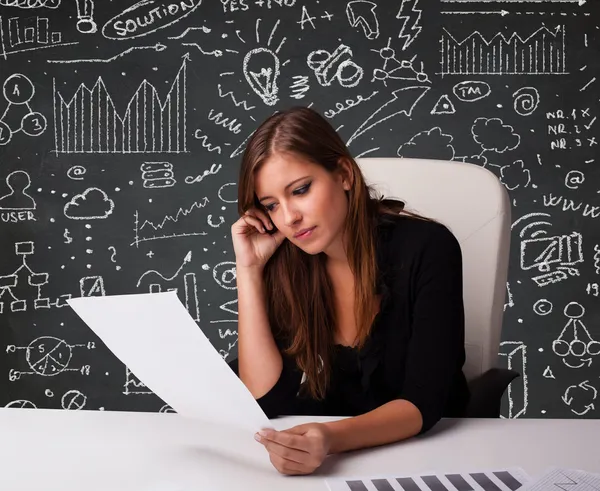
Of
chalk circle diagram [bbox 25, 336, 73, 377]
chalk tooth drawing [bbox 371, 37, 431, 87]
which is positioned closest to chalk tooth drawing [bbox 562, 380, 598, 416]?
chalk tooth drawing [bbox 371, 37, 431, 87]

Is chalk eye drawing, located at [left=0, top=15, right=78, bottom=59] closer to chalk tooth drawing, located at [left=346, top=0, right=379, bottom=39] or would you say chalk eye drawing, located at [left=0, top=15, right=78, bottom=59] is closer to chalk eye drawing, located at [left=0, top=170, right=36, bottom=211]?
chalk eye drawing, located at [left=0, top=170, right=36, bottom=211]

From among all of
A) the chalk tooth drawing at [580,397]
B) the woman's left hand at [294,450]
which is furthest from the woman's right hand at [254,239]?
the chalk tooth drawing at [580,397]

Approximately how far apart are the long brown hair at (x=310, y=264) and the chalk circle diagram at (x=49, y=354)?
192 cm

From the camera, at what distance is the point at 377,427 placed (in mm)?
1134

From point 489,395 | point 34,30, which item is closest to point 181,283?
point 34,30

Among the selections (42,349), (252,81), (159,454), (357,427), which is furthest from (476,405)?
(42,349)

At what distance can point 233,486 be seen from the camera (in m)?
0.96

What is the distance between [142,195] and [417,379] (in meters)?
2.17

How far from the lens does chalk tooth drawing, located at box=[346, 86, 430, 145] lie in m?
3.18

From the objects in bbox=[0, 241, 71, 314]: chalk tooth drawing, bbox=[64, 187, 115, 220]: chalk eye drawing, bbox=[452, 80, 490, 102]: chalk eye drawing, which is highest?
bbox=[452, 80, 490, 102]: chalk eye drawing

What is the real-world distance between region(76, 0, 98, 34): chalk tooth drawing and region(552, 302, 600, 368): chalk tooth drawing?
2395 millimetres

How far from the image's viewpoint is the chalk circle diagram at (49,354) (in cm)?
328

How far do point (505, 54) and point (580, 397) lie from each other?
152 cm

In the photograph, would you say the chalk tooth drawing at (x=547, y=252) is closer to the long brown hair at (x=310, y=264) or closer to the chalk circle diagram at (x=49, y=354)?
the long brown hair at (x=310, y=264)
